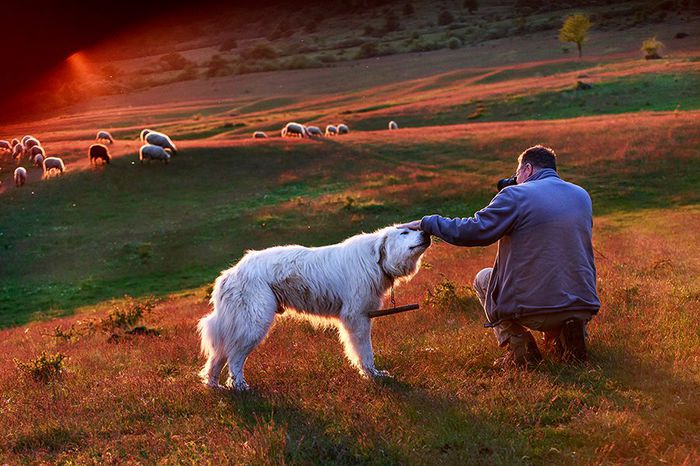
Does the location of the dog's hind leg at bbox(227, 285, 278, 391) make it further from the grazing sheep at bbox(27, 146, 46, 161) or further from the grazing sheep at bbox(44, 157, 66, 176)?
the grazing sheep at bbox(27, 146, 46, 161)

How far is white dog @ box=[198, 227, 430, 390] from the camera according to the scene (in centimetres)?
699

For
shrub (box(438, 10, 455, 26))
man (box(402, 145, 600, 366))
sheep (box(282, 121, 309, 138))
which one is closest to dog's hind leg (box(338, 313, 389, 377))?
man (box(402, 145, 600, 366))

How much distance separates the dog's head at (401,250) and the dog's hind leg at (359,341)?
0.68m

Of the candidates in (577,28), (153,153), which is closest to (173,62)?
(577,28)

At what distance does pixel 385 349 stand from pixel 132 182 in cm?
2840

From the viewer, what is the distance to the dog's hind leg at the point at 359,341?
23.2 feet

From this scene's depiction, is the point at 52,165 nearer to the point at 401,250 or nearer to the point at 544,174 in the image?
the point at 401,250

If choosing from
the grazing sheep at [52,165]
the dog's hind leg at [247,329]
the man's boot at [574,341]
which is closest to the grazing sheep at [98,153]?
the grazing sheep at [52,165]

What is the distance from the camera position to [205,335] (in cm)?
724

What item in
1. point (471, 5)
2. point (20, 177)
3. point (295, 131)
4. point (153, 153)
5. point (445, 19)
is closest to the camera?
point (20, 177)

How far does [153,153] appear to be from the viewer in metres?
35.1

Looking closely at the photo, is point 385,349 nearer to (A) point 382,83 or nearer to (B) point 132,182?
(B) point 132,182

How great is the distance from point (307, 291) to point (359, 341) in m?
0.86

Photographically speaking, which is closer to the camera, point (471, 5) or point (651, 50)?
point (651, 50)
